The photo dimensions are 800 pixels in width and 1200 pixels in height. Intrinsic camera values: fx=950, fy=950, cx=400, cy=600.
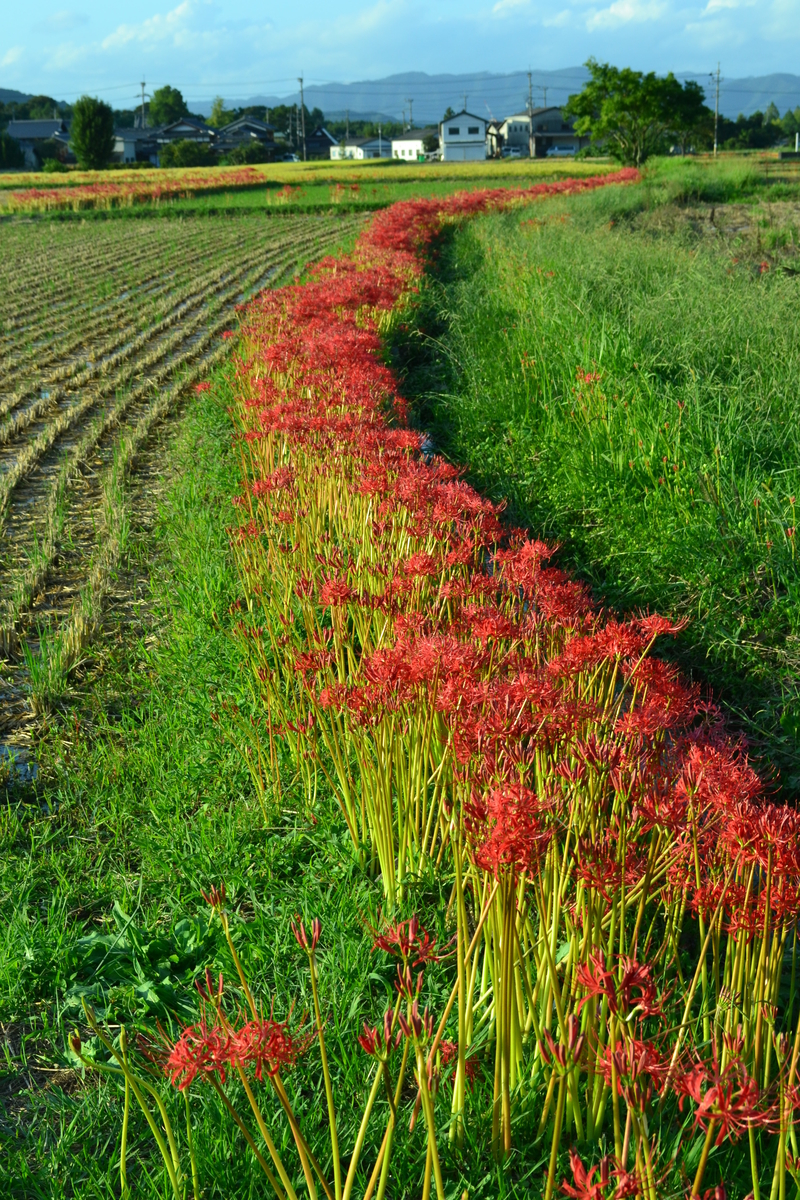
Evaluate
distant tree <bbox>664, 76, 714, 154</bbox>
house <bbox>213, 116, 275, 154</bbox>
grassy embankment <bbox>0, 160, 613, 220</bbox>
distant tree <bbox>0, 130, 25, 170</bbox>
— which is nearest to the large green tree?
distant tree <bbox>664, 76, 714, 154</bbox>

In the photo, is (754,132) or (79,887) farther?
(754,132)

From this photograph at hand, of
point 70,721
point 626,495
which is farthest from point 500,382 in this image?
point 70,721

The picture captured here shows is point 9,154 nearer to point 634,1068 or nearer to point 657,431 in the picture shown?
point 657,431

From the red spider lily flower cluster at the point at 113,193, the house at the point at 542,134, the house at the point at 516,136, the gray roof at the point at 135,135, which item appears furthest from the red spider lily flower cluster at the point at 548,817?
the house at the point at 516,136

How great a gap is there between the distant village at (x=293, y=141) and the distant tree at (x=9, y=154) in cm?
689

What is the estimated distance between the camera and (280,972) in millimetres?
2564

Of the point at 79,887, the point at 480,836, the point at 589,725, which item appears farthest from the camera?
the point at 79,887

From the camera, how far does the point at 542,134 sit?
4117 inches

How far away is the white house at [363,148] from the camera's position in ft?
350

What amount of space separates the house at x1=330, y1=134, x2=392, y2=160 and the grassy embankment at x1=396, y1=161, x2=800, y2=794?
105 metres

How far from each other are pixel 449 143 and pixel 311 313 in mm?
100039

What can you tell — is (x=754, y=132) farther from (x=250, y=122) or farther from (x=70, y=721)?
(x=70, y=721)

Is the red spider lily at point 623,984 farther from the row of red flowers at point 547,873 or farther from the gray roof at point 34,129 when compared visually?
the gray roof at point 34,129

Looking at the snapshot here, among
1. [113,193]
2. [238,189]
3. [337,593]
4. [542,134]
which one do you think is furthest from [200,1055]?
[542,134]
